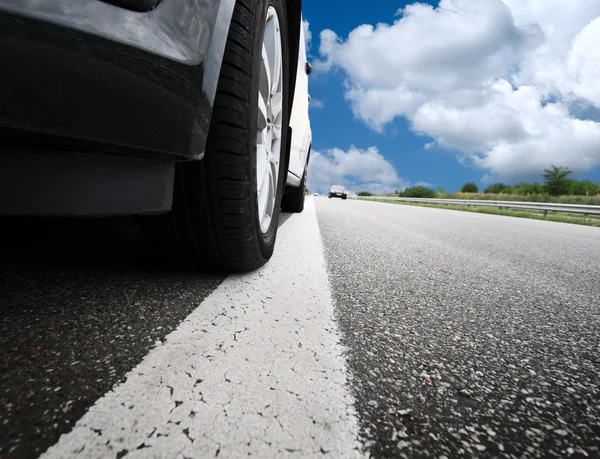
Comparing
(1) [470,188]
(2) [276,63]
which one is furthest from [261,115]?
(1) [470,188]

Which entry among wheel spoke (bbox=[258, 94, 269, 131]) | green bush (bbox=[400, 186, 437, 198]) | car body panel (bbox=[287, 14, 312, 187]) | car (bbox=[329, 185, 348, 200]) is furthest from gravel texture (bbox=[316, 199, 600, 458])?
green bush (bbox=[400, 186, 437, 198])

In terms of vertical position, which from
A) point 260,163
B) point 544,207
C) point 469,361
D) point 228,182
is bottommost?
point 469,361

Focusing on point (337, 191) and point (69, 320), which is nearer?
point (69, 320)

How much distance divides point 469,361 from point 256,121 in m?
1.01

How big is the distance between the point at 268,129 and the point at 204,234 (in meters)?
0.87

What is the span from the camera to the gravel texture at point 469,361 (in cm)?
56

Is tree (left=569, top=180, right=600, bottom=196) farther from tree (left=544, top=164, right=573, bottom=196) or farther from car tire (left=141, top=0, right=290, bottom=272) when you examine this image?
car tire (left=141, top=0, right=290, bottom=272)

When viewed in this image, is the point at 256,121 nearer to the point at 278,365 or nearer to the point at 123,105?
the point at 123,105

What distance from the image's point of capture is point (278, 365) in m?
0.73

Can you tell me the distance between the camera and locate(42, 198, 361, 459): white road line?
50 centimetres

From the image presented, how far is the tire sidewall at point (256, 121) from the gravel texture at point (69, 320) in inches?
12.7

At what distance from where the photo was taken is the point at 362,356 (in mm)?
800

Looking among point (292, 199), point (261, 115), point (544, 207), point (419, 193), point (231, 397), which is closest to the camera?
point (231, 397)

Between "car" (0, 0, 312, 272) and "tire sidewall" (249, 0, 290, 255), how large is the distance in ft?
0.12
